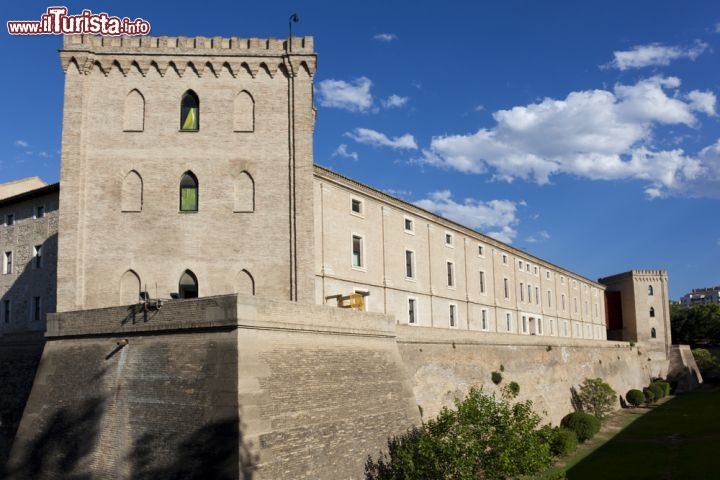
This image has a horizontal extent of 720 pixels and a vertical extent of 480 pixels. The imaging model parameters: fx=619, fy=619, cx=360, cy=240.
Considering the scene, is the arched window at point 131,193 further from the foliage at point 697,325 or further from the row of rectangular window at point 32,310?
the foliage at point 697,325

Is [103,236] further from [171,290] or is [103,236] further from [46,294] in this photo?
[46,294]

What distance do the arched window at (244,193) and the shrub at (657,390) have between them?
47.9 metres

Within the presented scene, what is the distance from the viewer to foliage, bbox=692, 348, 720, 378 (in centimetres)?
7370

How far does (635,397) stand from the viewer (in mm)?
54188

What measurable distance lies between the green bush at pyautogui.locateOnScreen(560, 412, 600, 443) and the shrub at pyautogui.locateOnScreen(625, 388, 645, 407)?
1721cm

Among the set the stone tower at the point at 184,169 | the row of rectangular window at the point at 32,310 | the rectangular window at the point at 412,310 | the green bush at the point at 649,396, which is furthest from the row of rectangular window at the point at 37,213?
A: the green bush at the point at 649,396

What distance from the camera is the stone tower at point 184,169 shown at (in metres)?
24.1

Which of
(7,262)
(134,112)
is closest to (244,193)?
(134,112)

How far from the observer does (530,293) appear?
60312mm

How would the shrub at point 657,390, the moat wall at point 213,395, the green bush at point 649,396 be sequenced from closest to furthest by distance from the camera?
the moat wall at point 213,395, the green bush at point 649,396, the shrub at point 657,390

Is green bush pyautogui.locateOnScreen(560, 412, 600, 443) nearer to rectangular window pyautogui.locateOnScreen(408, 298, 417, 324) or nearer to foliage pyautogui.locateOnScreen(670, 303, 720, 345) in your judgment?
rectangular window pyautogui.locateOnScreen(408, 298, 417, 324)

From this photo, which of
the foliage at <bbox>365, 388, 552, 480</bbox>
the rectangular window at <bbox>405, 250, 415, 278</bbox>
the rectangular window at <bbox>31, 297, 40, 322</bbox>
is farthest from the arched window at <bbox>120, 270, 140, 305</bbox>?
the rectangular window at <bbox>405, 250, 415, 278</bbox>

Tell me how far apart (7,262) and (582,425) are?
36217 millimetres

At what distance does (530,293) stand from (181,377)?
48.1 m
